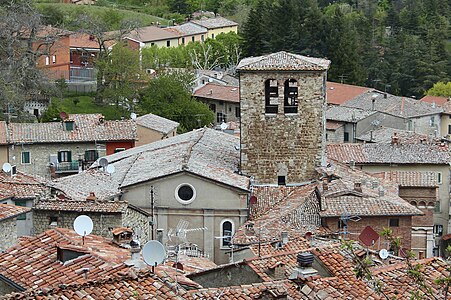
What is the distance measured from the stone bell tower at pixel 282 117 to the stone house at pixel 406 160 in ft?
28.2

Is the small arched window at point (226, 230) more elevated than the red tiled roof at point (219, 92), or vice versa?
the red tiled roof at point (219, 92)

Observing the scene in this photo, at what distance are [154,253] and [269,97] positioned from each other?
1967 centimetres

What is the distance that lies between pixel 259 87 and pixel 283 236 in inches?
431

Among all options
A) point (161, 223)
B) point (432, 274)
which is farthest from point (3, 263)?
point (161, 223)

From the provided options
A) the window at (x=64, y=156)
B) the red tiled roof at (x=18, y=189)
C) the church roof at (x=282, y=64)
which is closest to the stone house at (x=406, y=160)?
the church roof at (x=282, y=64)

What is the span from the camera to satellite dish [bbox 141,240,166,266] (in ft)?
54.2

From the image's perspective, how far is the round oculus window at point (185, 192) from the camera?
3303cm

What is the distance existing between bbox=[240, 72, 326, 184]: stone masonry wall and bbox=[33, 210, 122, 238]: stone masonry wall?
1023 centimetres

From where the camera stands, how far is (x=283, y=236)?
82.5 ft

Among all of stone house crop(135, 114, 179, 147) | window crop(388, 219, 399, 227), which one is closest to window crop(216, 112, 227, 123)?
stone house crop(135, 114, 179, 147)

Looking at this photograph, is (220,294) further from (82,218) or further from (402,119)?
(402,119)

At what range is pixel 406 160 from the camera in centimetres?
4531

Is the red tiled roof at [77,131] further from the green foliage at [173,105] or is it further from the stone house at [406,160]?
the green foliage at [173,105]

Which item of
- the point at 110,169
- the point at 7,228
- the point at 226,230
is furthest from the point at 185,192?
the point at 7,228
